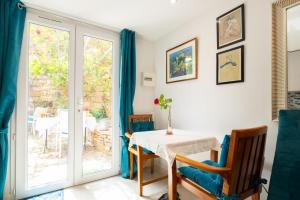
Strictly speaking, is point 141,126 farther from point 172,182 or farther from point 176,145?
point 172,182

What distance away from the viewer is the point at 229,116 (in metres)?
1.97

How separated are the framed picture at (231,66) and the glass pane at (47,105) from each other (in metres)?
2.10

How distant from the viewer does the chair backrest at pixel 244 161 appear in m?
1.19

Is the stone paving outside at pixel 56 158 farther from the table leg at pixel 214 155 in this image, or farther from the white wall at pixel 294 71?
the white wall at pixel 294 71

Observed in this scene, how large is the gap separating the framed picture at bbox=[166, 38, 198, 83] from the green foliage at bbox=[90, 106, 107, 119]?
1207 mm

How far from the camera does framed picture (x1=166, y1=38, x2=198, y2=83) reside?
7.93ft

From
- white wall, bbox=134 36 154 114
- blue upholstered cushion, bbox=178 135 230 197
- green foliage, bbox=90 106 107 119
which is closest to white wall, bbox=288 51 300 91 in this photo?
blue upholstered cushion, bbox=178 135 230 197

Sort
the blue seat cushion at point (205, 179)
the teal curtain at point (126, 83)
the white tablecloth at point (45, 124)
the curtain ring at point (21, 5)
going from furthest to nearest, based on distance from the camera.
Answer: the teal curtain at point (126, 83) < the white tablecloth at point (45, 124) < the curtain ring at point (21, 5) < the blue seat cushion at point (205, 179)

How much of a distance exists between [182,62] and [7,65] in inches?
89.2

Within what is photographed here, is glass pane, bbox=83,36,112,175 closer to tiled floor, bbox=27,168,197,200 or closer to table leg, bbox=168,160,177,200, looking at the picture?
tiled floor, bbox=27,168,197,200

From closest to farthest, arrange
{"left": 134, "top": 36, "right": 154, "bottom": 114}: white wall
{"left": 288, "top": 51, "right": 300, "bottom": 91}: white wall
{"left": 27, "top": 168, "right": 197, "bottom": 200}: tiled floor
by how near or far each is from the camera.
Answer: {"left": 288, "top": 51, "right": 300, "bottom": 91}: white wall
{"left": 27, "top": 168, "right": 197, "bottom": 200}: tiled floor
{"left": 134, "top": 36, "right": 154, "bottom": 114}: white wall

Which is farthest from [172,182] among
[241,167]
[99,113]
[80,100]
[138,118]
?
[80,100]

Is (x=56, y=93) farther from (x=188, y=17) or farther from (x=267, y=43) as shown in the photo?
(x=267, y=43)

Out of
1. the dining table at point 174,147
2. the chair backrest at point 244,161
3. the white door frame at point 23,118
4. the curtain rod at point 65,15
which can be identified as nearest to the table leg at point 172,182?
the dining table at point 174,147
